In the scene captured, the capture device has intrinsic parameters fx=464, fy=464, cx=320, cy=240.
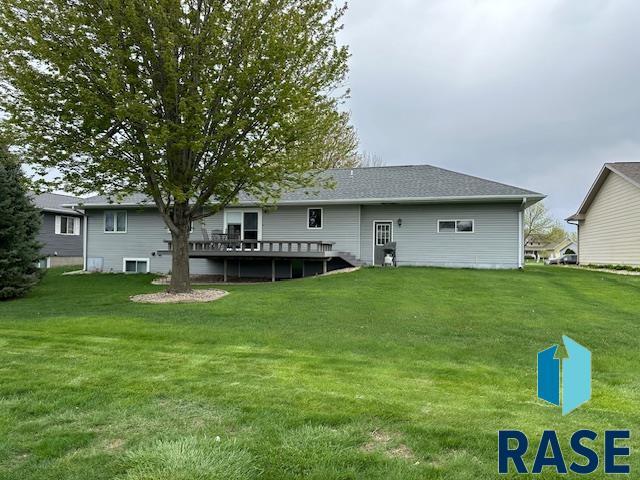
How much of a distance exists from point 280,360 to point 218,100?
25.6 feet

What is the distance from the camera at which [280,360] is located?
5730 mm

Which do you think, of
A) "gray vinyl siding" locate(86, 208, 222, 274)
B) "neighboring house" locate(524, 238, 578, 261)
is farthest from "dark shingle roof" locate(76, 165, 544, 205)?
"neighboring house" locate(524, 238, 578, 261)

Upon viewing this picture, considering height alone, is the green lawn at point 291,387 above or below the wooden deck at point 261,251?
below

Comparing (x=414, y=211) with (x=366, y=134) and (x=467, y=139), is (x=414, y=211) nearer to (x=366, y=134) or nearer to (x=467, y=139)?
(x=467, y=139)

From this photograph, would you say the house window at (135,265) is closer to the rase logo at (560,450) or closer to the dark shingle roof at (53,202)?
the dark shingle roof at (53,202)

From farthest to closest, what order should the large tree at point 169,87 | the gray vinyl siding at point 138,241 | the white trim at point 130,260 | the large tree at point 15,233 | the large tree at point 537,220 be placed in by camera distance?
the large tree at point 537,220, the white trim at point 130,260, the gray vinyl siding at point 138,241, the large tree at point 15,233, the large tree at point 169,87

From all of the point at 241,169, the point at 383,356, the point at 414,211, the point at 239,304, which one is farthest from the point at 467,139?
the point at 383,356

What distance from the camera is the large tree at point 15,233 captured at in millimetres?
12820

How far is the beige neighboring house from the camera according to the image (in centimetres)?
2016

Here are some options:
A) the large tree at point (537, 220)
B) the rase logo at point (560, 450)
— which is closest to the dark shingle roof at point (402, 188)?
the rase logo at point (560, 450)

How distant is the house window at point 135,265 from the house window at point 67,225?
8.71m

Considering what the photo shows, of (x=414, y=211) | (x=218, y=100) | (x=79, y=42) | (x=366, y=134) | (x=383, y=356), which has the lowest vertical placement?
(x=383, y=356)

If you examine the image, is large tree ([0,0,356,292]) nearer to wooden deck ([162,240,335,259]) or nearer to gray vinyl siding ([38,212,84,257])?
wooden deck ([162,240,335,259])

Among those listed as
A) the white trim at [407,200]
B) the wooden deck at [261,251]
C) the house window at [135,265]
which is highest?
the white trim at [407,200]
